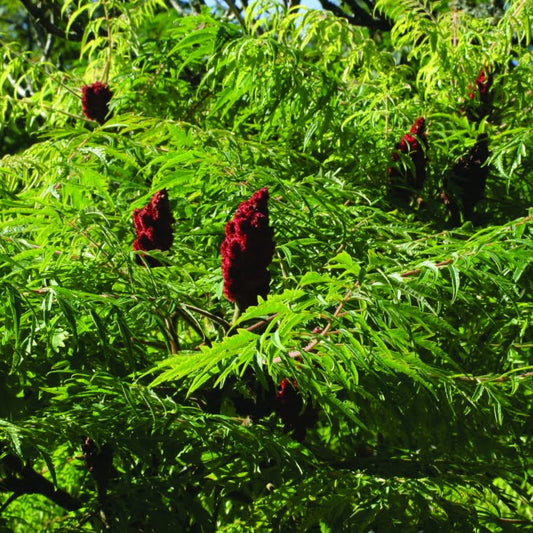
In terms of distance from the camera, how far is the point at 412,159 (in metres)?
3.34

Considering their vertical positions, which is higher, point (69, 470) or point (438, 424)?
point (438, 424)

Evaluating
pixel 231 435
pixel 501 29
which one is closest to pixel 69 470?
pixel 231 435

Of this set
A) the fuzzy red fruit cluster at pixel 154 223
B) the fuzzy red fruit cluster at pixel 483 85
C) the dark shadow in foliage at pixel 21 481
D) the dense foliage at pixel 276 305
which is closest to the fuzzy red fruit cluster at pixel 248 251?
the dense foliage at pixel 276 305

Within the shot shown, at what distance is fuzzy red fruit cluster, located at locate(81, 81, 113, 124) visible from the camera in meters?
3.82

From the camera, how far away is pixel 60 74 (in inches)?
172

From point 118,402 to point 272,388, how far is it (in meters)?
0.60

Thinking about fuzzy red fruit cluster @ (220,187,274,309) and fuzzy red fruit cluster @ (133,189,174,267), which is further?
fuzzy red fruit cluster @ (133,189,174,267)

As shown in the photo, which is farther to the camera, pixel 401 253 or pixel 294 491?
pixel 401 253

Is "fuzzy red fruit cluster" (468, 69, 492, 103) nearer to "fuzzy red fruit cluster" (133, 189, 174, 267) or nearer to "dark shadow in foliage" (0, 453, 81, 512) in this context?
"fuzzy red fruit cluster" (133, 189, 174, 267)

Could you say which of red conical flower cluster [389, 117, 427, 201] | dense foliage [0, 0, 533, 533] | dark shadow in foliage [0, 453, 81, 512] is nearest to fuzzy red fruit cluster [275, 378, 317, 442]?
dense foliage [0, 0, 533, 533]

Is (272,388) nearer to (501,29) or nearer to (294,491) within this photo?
(294,491)

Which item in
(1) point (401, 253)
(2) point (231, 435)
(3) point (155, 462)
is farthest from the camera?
(3) point (155, 462)

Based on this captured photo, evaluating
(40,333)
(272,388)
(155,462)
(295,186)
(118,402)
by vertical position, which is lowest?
(155,462)

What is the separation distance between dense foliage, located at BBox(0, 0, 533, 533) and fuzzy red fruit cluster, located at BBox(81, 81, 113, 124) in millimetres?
11
